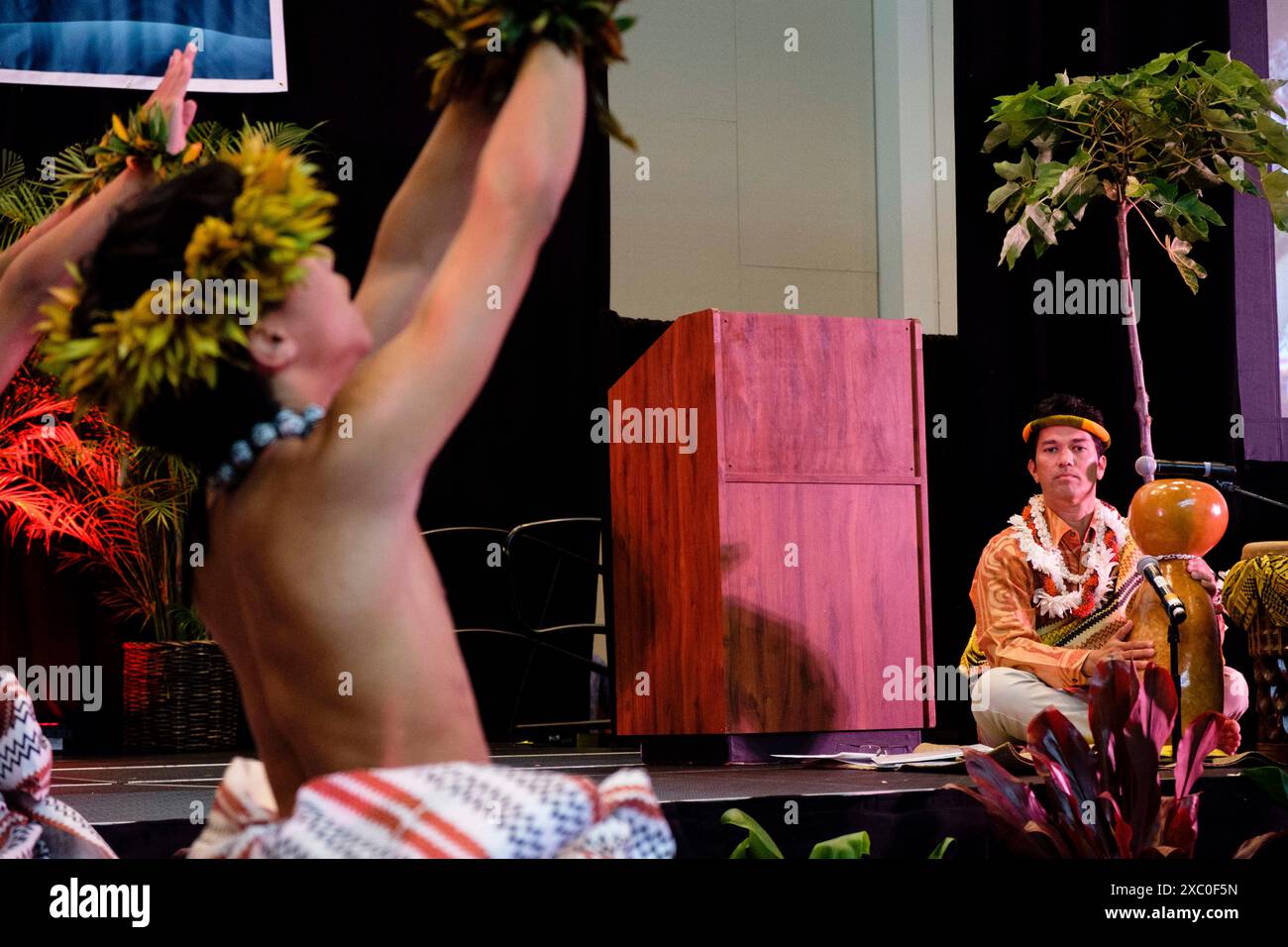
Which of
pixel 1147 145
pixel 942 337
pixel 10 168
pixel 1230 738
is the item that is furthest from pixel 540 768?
pixel 942 337

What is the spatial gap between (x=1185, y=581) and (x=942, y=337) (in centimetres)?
219

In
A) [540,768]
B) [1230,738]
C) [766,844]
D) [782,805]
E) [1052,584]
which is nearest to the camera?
[540,768]

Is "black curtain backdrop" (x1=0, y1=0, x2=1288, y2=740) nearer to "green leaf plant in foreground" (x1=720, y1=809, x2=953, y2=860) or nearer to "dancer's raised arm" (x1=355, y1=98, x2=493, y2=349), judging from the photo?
"dancer's raised arm" (x1=355, y1=98, x2=493, y2=349)

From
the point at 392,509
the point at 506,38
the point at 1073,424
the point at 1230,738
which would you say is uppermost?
the point at 506,38

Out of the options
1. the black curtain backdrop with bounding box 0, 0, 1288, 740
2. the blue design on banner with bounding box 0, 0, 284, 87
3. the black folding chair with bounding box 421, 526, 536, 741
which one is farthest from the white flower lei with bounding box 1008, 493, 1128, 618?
the blue design on banner with bounding box 0, 0, 284, 87

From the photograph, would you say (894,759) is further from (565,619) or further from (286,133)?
(286,133)

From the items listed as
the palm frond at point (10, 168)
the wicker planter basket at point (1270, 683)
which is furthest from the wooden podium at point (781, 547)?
the palm frond at point (10, 168)

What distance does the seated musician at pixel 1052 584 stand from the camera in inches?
123

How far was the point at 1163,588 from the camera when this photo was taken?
2.60 meters

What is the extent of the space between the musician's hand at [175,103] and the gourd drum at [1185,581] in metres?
2.03

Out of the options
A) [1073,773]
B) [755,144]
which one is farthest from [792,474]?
[755,144]

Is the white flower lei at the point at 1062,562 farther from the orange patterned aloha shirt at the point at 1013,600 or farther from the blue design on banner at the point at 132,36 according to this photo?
the blue design on banner at the point at 132,36
